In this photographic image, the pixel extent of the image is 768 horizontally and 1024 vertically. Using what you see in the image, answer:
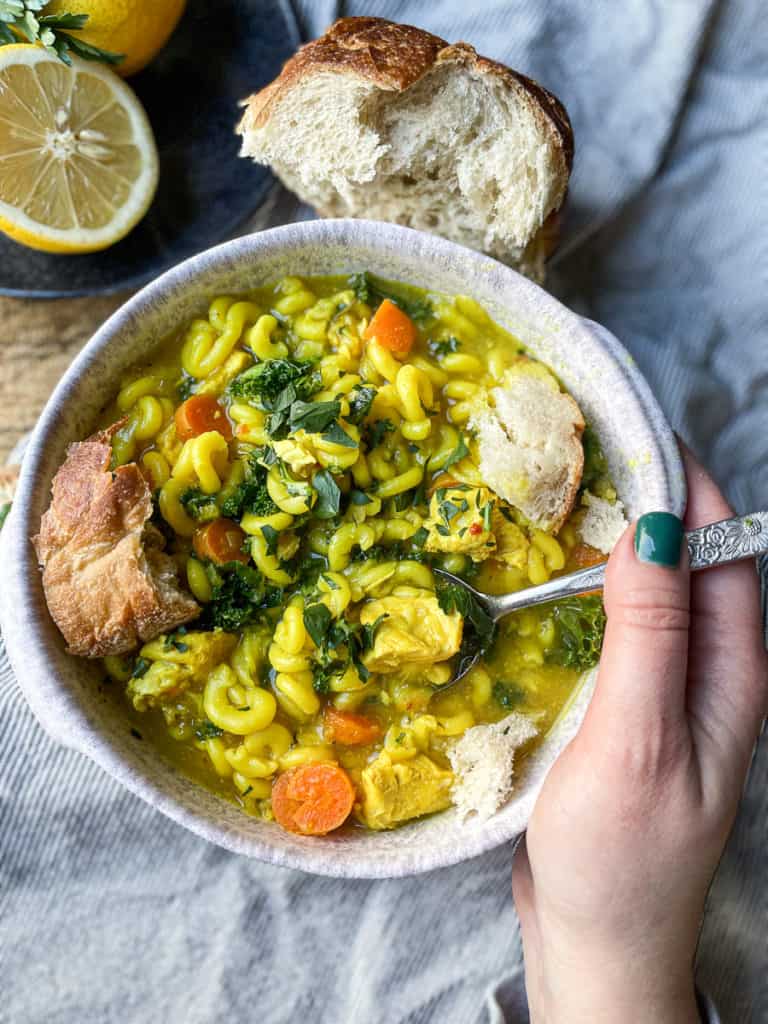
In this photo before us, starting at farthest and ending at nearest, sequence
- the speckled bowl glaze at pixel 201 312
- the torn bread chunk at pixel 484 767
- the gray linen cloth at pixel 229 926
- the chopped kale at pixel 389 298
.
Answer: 1. the gray linen cloth at pixel 229 926
2. the chopped kale at pixel 389 298
3. the torn bread chunk at pixel 484 767
4. the speckled bowl glaze at pixel 201 312

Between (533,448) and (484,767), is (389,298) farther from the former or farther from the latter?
(484,767)

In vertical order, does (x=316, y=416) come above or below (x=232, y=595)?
above

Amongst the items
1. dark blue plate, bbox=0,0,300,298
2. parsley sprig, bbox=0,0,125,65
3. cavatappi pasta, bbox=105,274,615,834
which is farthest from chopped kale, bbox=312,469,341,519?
parsley sprig, bbox=0,0,125,65

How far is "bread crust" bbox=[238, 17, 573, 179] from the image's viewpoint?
3.14 m

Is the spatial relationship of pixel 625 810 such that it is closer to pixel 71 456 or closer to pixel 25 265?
pixel 71 456

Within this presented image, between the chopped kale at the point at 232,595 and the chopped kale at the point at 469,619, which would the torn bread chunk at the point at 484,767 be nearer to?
the chopped kale at the point at 469,619

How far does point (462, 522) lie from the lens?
3055 mm

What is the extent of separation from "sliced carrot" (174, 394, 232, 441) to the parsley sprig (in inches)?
56.2

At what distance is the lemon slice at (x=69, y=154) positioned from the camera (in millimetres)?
3639

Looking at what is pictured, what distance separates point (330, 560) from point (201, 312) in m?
1.01

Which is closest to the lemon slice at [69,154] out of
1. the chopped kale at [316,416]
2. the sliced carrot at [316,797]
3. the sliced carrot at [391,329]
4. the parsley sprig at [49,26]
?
the parsley sprig at [49,26]

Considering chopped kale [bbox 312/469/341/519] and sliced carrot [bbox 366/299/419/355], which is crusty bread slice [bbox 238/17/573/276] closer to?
sliced carrot [bbox 366/299/419/355]

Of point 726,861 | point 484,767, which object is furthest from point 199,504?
point 726,861

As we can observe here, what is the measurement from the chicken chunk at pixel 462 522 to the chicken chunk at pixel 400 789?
2.28ft
